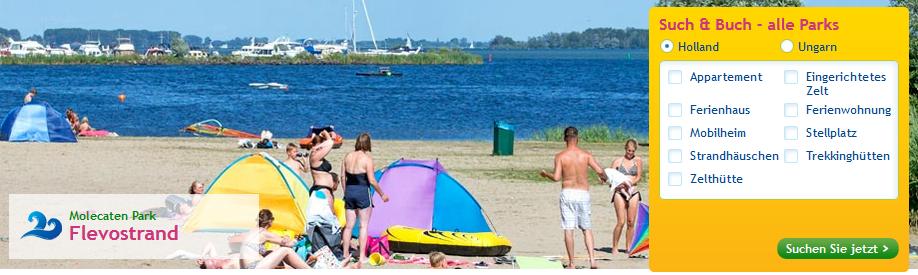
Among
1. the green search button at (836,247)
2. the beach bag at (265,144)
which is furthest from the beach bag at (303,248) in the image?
the beach bag at (265,144)

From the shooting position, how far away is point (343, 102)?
220ft

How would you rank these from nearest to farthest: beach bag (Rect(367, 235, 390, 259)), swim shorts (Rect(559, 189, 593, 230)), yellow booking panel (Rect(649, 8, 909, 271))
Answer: yellow booking panel (Rect(649, 8, 909, 271))
swim shorts (Rect(559, 189, 593, 230))
beach bag (Rect(367, 235, 390, 259))

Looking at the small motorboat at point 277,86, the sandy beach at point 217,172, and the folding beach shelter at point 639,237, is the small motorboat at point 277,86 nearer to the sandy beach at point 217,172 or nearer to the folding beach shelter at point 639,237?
the sandy beach at point 217,172

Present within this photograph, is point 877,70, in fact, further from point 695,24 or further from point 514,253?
point 514,253

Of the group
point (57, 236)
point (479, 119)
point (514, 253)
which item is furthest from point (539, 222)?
point (479, 119)

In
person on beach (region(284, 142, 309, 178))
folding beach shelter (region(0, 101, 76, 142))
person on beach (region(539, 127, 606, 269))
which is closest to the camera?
person on beach (region(539, 127, 606, 269))

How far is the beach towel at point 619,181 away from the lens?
12.1m

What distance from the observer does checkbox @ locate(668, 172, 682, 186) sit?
412 cm

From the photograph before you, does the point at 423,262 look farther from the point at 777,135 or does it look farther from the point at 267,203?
the point at 777,135

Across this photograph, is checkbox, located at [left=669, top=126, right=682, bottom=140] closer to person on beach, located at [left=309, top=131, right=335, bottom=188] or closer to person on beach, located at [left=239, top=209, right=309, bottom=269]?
person on beach, located at [left=239, top=209, right=309, bottom=269]

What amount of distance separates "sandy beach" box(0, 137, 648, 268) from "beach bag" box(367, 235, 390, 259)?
447 mm

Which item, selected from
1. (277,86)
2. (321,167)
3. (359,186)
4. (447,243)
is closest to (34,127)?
(321,167)

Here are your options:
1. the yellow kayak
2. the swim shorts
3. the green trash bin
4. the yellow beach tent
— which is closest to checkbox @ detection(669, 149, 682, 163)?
the swim shorts

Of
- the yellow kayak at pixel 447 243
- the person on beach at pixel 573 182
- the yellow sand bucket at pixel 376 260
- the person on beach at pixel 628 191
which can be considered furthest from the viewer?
the yellow kayak at pixel 447 243
